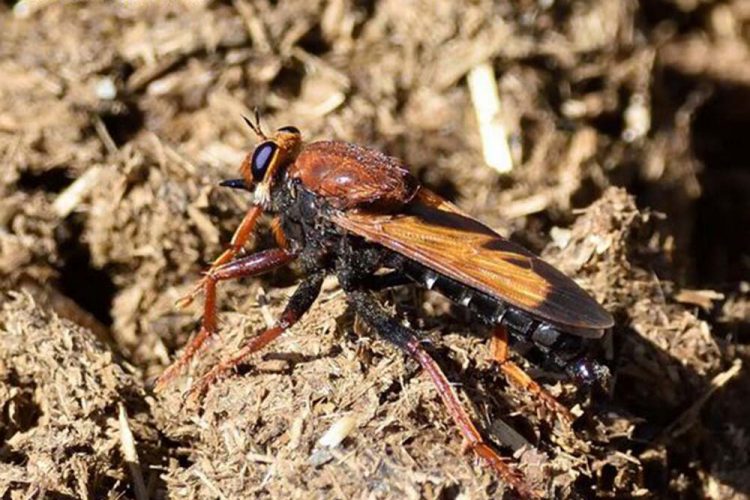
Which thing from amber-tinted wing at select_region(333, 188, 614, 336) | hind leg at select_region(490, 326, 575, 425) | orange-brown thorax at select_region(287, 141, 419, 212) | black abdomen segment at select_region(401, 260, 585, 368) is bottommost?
hind leg at select_region(490, 326, 575, 425)

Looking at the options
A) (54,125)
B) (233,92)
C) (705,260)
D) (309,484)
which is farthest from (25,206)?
(705,260)

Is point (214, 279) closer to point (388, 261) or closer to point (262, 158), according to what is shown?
point (262, 158)

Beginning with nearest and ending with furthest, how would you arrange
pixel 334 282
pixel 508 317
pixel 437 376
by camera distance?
pixel 437 376 → pixel 508 317 → pixel 334 282

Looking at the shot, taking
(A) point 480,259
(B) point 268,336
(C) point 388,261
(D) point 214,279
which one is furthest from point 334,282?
(A) point 480,259

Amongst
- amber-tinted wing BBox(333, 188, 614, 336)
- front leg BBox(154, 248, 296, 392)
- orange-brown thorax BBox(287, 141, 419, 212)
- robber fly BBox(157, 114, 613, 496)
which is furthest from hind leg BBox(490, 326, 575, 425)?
front leg BBox(154, 248, 296, 392)

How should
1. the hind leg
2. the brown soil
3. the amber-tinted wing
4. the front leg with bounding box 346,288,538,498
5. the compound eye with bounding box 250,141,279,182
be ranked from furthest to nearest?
the compound eye with bounding box 250,141,279,182, the hind leg, the amber-tinted wing, the brown soil, the front leg with bounding box 346,288,538,498

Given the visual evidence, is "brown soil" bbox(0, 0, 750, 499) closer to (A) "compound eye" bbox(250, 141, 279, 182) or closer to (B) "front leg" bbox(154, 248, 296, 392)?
(B) "front leg" bbox(154, 248, 296, 392)

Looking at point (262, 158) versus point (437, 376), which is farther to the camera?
point (262, 158)

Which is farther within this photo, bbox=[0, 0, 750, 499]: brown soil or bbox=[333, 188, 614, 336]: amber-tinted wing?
bbox=[333, 188, 614, 336]: amber-tinted wing
